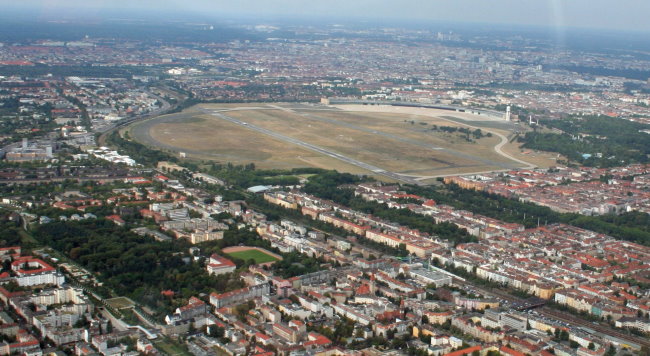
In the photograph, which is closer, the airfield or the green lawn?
the green lawn

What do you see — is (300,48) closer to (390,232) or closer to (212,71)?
(212,71)

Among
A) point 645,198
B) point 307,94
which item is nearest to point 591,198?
point 645,198

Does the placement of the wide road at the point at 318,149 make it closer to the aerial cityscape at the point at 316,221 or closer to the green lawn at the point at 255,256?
the aerial cityscape at the point at 316,221

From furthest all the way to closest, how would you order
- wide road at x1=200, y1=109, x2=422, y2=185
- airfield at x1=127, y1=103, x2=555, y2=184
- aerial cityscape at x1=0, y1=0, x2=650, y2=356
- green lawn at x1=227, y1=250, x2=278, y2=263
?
airfield at x1=127, y1=103, x2=555, y2=184
wide road at x1=200, y1=109, x2=422, y2=185
green lawn at x1=227, y1=250, x2=278, y2=263
aerial cityscape at x1=0, y1=0, x2=650, y2=356

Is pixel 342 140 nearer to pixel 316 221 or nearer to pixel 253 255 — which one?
pixel 316 221

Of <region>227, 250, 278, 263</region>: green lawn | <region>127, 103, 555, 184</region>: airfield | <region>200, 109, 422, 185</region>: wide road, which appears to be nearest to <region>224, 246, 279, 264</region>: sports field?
<region>227, 250, 278, 263</region>: green lawn

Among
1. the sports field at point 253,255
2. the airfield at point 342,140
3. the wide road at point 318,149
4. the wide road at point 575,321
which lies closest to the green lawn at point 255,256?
the sports field at point 253,255

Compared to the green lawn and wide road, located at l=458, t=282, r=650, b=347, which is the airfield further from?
wide road, located at l=458, t=282, r=650, b=347

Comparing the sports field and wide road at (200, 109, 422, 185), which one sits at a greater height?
the sports field
